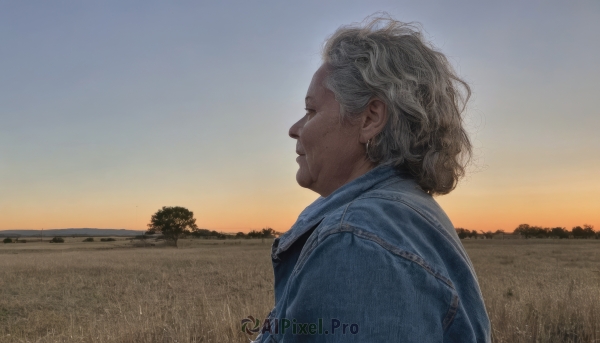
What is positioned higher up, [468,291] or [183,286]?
[468,291]

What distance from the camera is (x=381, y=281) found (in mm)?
968

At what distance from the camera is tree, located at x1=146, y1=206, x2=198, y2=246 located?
8025cm

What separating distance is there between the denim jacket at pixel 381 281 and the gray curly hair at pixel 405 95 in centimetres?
23

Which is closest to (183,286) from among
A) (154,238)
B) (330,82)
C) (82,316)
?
(82,316)

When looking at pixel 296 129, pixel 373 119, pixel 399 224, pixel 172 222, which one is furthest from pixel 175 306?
pixel 172 222

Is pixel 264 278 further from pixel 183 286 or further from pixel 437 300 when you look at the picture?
pixel 437 300

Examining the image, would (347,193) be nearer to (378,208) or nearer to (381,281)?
(378,208)

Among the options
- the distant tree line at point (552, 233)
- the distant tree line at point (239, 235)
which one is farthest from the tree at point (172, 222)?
the distant tree line at point (552, 233)

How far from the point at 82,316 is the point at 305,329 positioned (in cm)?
1131

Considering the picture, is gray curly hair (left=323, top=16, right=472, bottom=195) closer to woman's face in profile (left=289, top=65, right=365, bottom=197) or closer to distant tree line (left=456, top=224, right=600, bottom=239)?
woman's face in profile (left=289, top=65, right=365, bottom=197)

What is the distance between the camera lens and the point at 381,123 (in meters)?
1.42

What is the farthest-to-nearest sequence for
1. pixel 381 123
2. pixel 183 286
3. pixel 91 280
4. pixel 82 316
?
pixel 91 280 → pixel 183 286 → pixel 82 316 → pixel 381 123

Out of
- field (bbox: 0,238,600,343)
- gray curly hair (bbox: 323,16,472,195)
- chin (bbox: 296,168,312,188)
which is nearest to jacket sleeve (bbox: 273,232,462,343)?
gray curly hair (bbox: 323,16,472,195)

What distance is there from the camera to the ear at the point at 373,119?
141 centimetres
